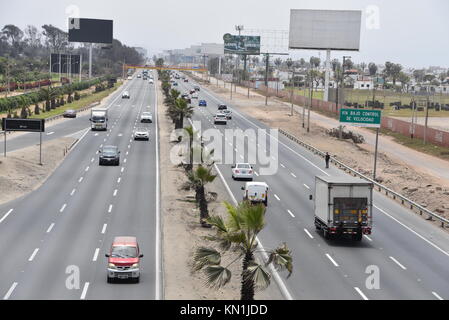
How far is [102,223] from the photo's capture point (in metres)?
46.4

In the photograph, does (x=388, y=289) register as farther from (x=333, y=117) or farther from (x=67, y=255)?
(x=333, y=117)

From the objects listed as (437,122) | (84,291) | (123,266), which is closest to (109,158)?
(123,266)

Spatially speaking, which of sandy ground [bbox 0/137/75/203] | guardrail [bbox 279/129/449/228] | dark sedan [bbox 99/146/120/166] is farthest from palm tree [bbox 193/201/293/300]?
dark sedan [bbox 99/146/120/166]

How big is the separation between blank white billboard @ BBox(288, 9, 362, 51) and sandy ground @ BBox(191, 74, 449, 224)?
1449 centimetres

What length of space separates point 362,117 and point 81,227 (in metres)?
42.8

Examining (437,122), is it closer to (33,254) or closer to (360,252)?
(360,252)

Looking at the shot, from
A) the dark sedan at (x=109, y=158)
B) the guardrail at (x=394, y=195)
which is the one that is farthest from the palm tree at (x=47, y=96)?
the dark sedan at (x=109, y=158)

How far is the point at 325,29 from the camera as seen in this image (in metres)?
147

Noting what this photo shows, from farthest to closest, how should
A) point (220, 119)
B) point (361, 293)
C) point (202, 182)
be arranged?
point (220, 119)
point (202, 182)
point (361, 293)

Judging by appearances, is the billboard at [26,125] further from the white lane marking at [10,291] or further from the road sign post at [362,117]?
the white lane marking at [10,291]

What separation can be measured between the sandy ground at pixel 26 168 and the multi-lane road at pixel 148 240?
3.65 ft

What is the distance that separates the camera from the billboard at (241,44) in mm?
179000

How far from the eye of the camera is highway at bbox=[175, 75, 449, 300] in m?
34.2

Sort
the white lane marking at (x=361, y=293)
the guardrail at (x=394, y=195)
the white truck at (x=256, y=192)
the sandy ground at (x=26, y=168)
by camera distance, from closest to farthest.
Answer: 1. the white lane marking at (x=361, y=293)
2. the guardrail at (x=394, y=195)
3. the white truck at (x=256, y=192)
4. the sandy ground at (x=26, y=168)
